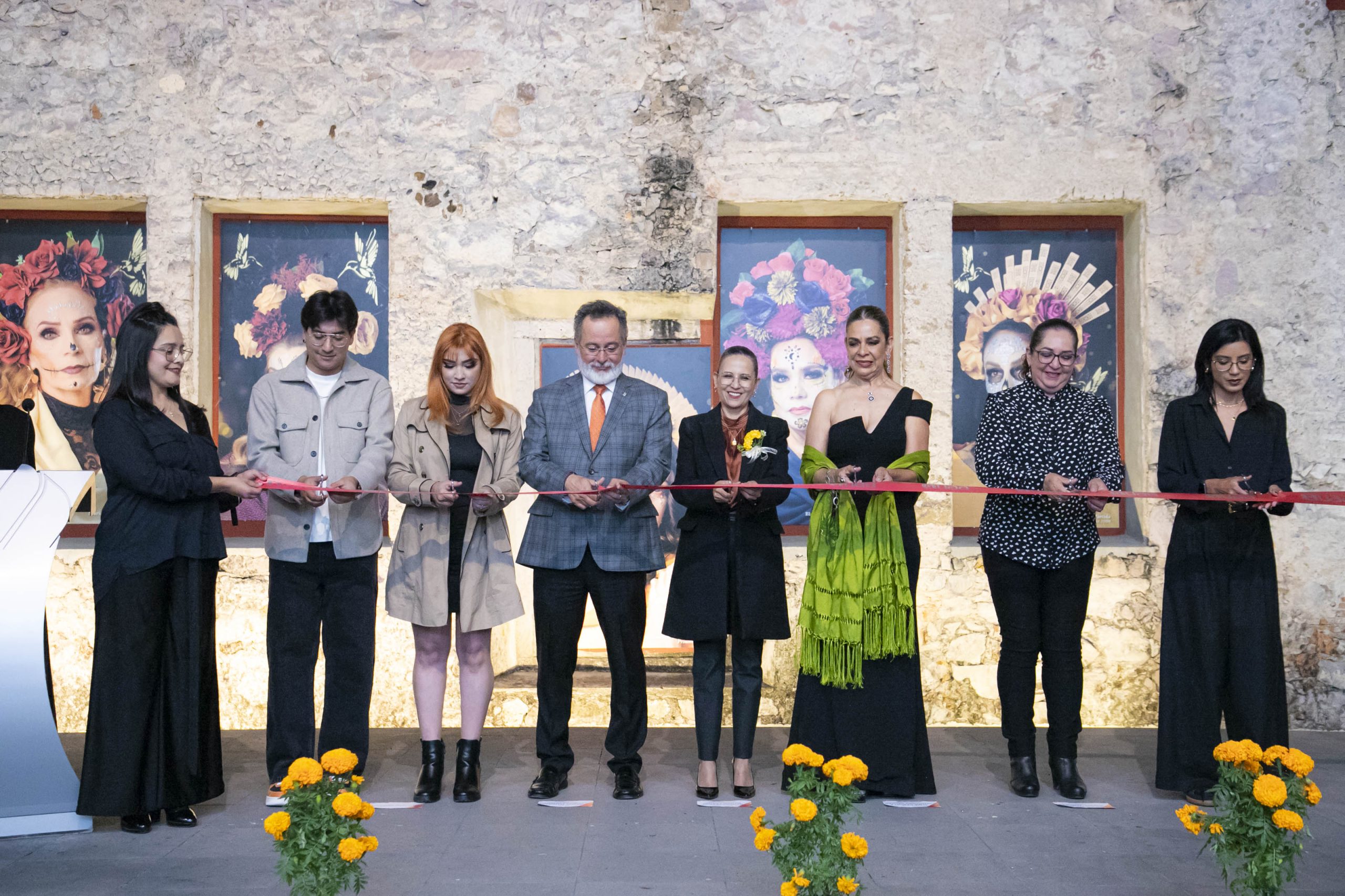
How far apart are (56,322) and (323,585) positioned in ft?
10.3

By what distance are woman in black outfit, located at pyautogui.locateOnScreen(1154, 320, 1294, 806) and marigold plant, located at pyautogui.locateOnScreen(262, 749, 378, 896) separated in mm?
3288

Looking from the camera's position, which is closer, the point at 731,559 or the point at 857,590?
the point at 857,590

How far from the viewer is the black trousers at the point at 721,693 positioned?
434 cm

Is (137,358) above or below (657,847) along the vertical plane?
above

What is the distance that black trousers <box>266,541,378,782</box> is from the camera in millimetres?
4250

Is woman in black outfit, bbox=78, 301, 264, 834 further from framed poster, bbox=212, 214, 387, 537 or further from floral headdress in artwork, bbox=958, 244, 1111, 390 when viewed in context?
floral headdress in artwork, bbox=958, 244, 1111, 390

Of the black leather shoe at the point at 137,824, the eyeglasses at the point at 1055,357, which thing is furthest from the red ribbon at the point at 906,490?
the black leather shoe at the point at 137,824

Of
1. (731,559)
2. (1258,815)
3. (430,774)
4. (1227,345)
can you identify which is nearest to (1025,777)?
(731,559)

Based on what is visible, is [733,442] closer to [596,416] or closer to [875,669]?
[596,416]

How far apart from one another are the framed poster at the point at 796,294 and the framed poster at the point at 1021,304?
517mm

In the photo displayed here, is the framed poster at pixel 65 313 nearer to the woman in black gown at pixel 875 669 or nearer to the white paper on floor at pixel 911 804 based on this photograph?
the woman in black gown at pixel 875 669

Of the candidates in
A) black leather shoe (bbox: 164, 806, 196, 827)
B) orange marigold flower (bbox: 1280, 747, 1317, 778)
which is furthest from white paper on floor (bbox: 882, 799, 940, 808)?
black leather shoe (bbox: 164, 806, 196, 827)

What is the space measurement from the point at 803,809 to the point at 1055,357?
8.16 feet

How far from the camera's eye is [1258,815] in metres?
2.77
